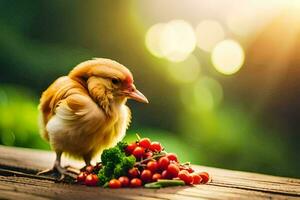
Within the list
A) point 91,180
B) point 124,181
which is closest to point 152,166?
point 124,181

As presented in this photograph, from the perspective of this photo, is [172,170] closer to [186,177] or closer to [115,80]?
[186,177]

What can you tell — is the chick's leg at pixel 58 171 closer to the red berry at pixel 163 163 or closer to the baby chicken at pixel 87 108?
the baby chicken at pixel 87 108

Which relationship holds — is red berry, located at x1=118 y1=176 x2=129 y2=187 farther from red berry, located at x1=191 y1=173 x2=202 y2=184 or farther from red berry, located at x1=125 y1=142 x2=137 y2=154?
red berry, located at x1=191 y1=173 x2=202 y2=184

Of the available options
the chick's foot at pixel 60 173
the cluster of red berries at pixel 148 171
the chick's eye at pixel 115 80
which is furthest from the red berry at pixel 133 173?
the chick's eye at pixel 115 80

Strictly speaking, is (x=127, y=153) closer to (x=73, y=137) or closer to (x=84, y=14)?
(x=73, y=137)

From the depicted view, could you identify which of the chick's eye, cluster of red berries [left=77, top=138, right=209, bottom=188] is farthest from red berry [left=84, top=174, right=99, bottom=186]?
the chick's eye

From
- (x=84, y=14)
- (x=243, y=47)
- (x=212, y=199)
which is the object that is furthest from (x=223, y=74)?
(x=212, y=199)
